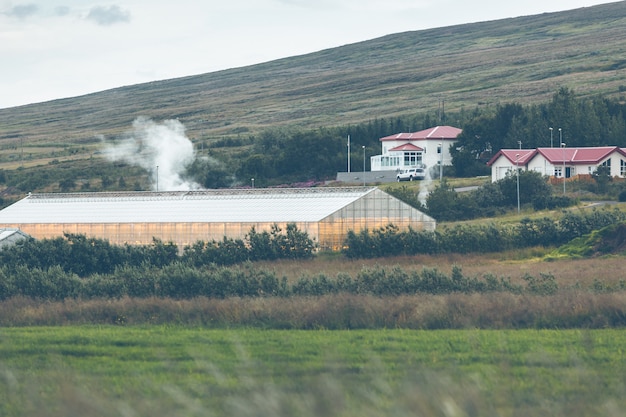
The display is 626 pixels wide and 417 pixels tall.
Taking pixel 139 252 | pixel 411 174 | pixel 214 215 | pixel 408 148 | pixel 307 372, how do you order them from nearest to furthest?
1. pixel 307 372
2. pixel 139 252
3. pixel 214 215
4. pixel 411 174
5. pixel 408 148

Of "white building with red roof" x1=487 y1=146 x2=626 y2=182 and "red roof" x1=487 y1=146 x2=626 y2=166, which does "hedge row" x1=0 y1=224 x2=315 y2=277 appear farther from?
"red roof" x1=487 y1=146 x2=626 y2=166

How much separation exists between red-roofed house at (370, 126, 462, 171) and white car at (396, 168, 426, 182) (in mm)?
2989

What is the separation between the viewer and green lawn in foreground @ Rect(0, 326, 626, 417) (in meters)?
12.5

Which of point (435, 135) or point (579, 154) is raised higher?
point (435, 135)

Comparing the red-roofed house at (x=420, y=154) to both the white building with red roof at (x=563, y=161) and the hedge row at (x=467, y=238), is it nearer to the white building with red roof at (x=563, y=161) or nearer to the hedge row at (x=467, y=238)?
the white building with red roof at (x=563, y=161)

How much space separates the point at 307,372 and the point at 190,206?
46.3m

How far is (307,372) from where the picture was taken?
70.2 feet

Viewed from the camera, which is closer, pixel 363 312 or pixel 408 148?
pixel 363 312

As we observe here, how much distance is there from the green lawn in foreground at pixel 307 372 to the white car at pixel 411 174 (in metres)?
76.6

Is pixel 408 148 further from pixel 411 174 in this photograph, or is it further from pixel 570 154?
Result: pixel 570 154

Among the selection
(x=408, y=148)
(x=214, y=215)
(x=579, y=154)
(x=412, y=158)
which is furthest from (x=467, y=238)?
(x=412, y=158)

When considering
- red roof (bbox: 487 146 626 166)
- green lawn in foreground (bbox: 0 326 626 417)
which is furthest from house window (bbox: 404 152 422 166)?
green lawn in foreground (bbox: 0 326 626 417)

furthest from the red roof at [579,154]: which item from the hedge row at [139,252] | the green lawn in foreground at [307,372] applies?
the green lawn in foreground at [307,372]

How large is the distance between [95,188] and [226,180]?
14.0 meters
